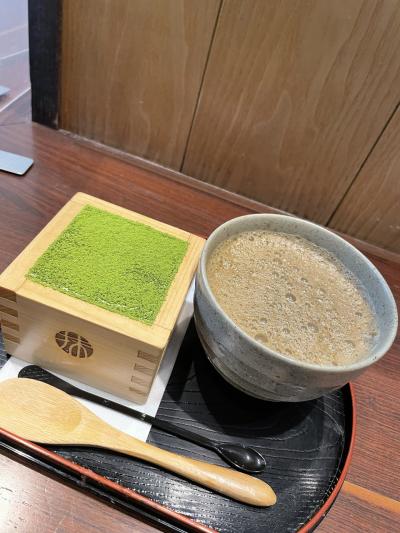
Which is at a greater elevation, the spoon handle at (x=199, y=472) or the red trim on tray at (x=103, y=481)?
the spoon handle at (x=199, y=472)

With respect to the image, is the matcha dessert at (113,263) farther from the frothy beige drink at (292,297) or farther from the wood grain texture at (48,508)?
the wood grain texture at (48,508)

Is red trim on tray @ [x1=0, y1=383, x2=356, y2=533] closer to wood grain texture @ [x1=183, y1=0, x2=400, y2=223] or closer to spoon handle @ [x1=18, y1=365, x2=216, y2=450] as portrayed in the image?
spoon handle @ [x1=18, y1=365, x2=216, y2=450]

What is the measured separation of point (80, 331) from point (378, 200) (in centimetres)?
81

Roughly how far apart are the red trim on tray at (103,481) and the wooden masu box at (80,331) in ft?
0.35

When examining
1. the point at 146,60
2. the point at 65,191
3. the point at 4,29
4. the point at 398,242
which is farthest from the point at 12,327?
the point at 4,29

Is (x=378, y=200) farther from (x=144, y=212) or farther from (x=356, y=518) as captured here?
(x=356, y=518)

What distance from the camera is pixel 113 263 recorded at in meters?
0.57

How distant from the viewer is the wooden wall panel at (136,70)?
88 cm

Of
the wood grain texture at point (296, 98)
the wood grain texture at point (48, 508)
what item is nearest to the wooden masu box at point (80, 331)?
the wood grain texture at point (48, 508)

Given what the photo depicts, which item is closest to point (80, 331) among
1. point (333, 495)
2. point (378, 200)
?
point (333, 495)

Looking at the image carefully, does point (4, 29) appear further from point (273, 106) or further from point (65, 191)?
point (273, 106)

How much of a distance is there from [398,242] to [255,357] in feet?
2.46

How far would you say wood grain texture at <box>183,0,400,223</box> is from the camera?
805 millimetres

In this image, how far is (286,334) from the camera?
1.81 ft
